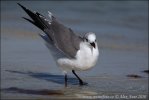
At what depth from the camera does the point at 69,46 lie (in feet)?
26.3

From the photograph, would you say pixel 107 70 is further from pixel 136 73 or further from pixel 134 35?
pixel 134 35

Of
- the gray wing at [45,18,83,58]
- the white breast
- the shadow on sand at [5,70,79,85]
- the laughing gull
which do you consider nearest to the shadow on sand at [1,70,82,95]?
the shadow on sand at [5,70,79,85]

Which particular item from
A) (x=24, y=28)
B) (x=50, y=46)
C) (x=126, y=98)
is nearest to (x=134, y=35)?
(x=24, y=28)

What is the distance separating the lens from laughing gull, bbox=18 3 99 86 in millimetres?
7879

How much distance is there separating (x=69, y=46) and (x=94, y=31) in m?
3.40

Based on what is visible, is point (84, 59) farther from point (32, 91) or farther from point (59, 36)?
point (32, 91)

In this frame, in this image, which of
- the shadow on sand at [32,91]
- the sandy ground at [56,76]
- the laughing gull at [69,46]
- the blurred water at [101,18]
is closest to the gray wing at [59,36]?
the laughing gull at [69,46]

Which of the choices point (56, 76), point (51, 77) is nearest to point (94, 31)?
point (56, 76)

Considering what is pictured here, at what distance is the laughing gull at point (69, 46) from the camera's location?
7879 millimetres

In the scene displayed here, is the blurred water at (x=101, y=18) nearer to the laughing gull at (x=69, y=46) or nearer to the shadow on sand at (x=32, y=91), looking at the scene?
the laughing gull at (x=69, y=46)

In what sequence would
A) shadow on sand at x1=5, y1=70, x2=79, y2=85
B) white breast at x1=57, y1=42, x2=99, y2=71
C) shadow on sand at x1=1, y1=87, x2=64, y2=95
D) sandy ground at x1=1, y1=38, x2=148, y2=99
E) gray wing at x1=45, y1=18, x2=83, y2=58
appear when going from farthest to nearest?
shadow on sand at x1=5, y1=70, x2=79, y2=85 < gray wing at x1=45, y1=18, x2=83, y2=58 < white breast at x1=57, y1=42, x2=99, y2=71 < sandy ground at x1=1, y1=38, x2=148, y2=99 < shadow on sand at x1=1, y1=87, x2=64, y2=95

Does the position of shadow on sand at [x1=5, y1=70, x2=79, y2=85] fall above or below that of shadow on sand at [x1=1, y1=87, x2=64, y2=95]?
above

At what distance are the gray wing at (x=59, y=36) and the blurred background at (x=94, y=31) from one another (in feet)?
1.73

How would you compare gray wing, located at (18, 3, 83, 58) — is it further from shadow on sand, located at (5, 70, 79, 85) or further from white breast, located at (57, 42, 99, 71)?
shadow on sand, located at (5, 70, 79, 85)
